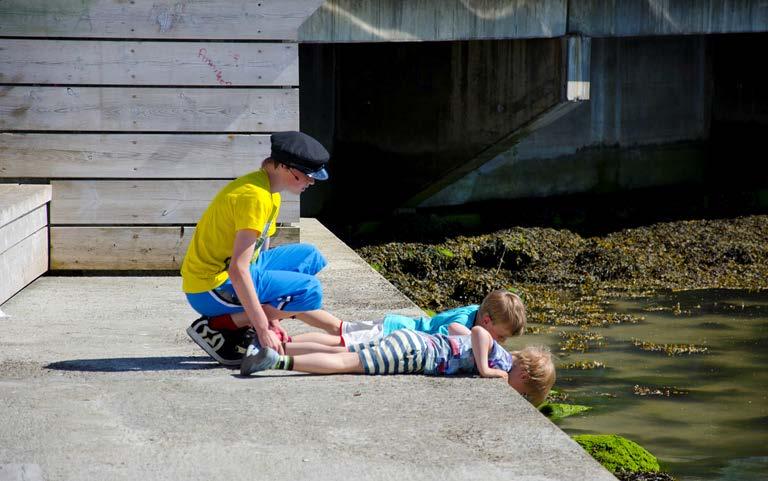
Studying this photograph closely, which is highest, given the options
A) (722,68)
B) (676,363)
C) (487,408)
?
(722,68)

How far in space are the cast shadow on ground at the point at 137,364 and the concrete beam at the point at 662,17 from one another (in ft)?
18.2

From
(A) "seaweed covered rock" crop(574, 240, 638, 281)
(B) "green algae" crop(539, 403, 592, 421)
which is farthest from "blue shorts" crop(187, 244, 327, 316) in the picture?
(A) "seaweed covered rock" crop(574, 240, 638, 281)

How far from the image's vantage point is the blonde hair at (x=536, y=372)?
506cm

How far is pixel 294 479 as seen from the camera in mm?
3605

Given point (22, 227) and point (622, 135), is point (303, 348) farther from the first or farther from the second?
point (622, 135)

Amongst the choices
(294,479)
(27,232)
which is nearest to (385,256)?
(27,232)

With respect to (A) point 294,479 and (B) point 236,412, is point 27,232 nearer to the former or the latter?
(B) point 236,412

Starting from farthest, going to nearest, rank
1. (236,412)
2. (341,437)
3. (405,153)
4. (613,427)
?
(405,153) < (613,427) < (236,412) < (341,437)

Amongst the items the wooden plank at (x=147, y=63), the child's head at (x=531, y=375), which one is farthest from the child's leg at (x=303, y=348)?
the wooden plank at (x=147, y=63)

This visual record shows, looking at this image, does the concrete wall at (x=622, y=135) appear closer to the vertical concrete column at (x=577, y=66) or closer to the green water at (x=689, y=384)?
the vertical concrete column at (x=577, y=66)

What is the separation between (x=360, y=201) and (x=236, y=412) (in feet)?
28.4

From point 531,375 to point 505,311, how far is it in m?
0.30

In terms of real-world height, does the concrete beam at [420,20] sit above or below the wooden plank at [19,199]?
above

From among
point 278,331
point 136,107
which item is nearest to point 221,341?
point 278,331
